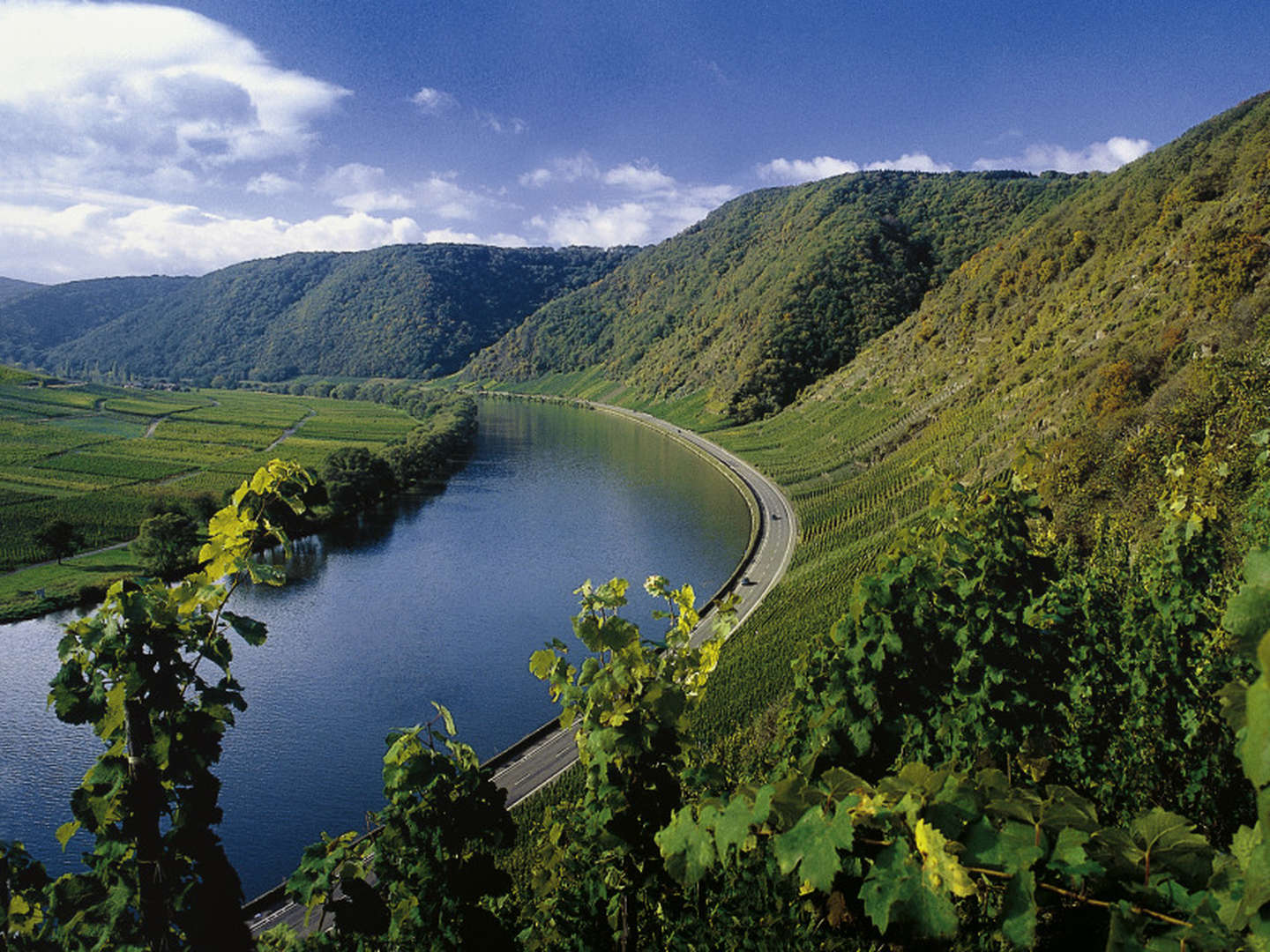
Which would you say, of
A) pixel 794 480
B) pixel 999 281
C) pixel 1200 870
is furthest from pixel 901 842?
pixel 999 281

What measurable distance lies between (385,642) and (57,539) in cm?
2611

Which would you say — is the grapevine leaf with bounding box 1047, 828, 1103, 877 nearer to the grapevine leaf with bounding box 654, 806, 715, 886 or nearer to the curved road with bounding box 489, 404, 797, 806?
the grapevine leaf with bounding box 654, 806, 715, 886

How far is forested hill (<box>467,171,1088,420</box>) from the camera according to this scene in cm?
10181

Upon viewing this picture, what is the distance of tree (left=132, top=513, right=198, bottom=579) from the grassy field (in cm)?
154

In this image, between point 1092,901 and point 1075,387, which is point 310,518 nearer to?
point 1092,901

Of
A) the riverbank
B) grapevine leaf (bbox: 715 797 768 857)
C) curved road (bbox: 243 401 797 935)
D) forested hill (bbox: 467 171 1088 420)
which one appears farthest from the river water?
forested hill (bbox: 467 171 1088 420)

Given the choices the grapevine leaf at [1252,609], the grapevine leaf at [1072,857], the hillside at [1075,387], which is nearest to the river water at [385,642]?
the hillside at [1075,387]

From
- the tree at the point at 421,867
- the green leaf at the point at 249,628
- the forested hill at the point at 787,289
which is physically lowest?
the tree at the point at 421,867

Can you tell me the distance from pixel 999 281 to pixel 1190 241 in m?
26.1

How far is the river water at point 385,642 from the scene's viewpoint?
22734 millimetres

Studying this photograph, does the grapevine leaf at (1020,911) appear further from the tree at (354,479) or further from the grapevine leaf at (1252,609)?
Result: the tree at (354,479)

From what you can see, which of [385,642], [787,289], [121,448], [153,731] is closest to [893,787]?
[153,731]

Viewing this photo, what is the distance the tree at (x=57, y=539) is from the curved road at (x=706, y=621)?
119 ft

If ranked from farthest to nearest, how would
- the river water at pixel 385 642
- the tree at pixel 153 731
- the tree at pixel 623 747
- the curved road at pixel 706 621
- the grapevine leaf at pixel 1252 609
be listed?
1. the river water at pixel 385 642
2. the curved road at pixel 706 621
3. the tree at pixel 623 747
4. the tree at pixel 153 731
5. the grapevine leaf at pixel 1252 609
